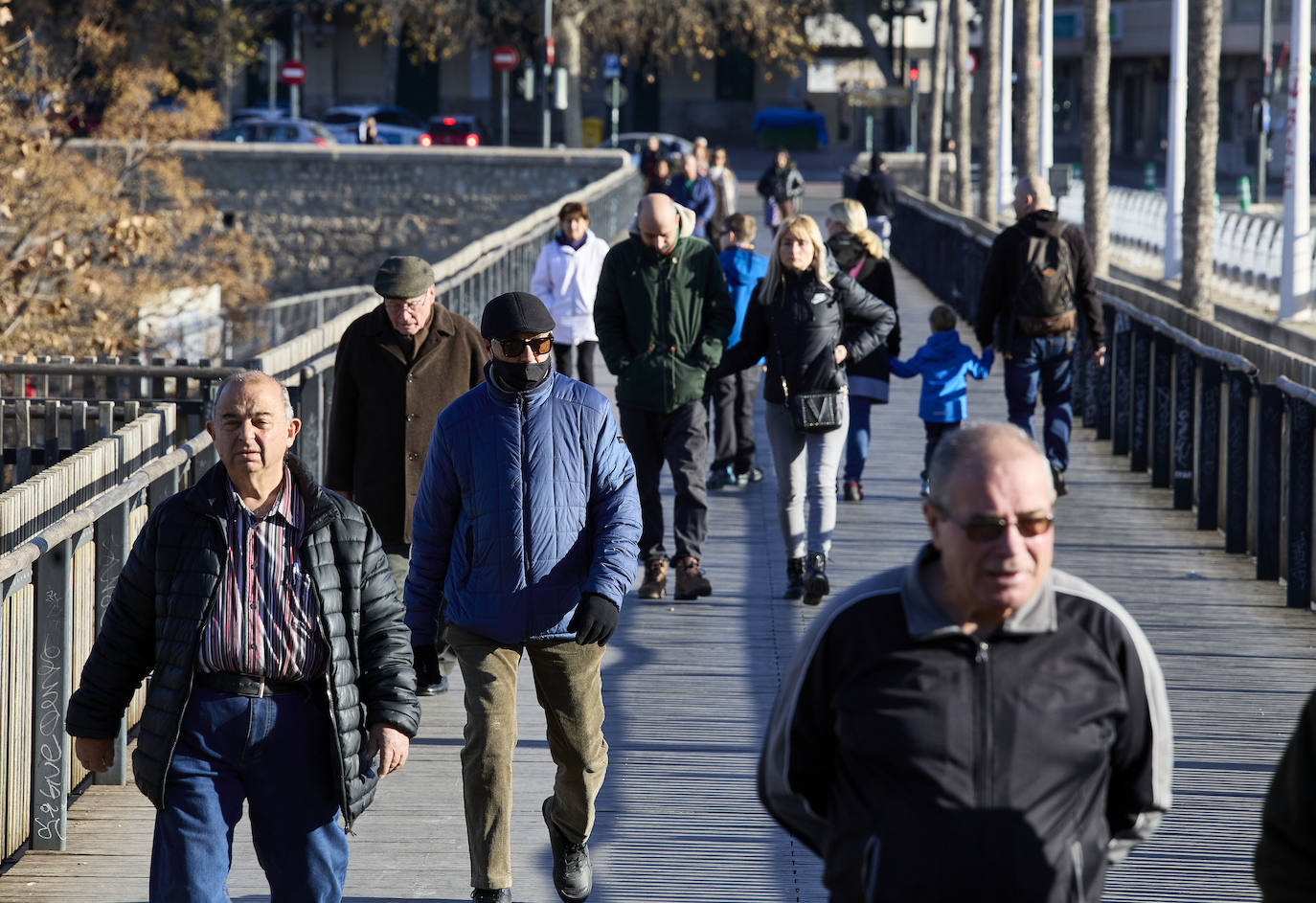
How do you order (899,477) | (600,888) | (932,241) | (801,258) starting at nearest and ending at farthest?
1. (600,888)
2. (801,258)
3. (899,477)
4. (932,241)

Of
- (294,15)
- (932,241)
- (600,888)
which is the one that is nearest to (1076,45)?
(294,15)

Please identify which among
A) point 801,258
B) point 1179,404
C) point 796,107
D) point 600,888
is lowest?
point 600,888

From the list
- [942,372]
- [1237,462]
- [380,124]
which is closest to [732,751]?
[1237,462]

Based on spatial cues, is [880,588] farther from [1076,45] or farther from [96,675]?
[1076,45]

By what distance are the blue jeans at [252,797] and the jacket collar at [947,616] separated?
1.64 metres

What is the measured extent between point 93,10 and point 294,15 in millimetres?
9180

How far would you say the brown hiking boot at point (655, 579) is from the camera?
927 cm

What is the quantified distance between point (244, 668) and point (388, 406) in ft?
9.22

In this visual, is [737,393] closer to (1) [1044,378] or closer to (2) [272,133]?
(1) [1044,378]

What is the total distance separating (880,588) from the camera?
10.9 ft

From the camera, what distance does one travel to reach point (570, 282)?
12.9 metres

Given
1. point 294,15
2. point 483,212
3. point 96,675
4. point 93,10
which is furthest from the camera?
point 294,15

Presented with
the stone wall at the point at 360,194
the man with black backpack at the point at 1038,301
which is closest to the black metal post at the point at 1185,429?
the man with black backpack at the point at 1038,301

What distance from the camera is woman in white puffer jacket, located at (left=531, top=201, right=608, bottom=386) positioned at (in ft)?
41.9
